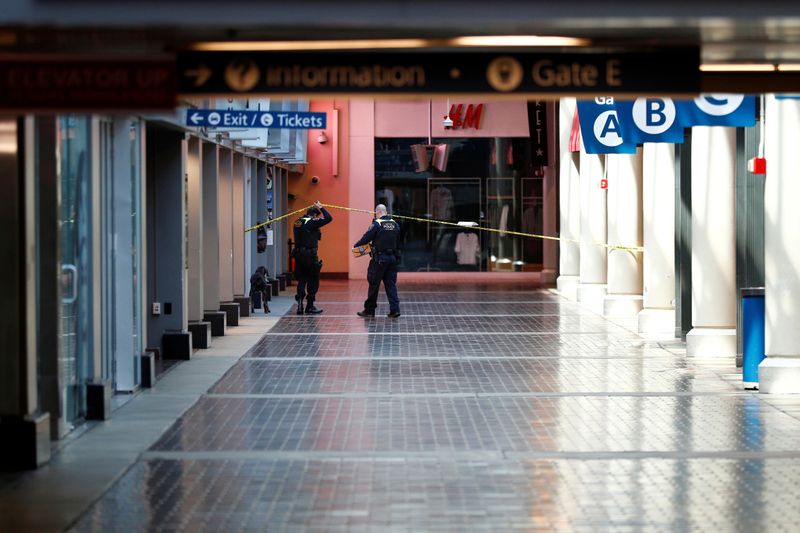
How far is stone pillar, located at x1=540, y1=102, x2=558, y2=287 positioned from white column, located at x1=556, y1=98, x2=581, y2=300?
358 cm

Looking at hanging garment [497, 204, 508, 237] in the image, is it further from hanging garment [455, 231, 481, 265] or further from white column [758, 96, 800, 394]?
white column [758, 96, 800, 394]

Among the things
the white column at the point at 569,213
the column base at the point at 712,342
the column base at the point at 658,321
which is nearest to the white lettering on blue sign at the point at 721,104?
the column base at the point at 712,342

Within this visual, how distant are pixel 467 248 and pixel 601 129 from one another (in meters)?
18.7

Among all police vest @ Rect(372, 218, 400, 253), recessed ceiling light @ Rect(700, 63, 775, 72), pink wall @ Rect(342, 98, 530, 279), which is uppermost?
pink wall @ Rect(342, 98, 530, 279)

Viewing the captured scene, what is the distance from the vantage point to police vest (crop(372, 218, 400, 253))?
82.7ft

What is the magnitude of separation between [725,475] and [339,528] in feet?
10.5

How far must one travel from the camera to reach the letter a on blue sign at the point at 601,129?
66.9 feet

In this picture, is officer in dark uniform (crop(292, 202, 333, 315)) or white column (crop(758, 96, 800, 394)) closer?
white column (crop(758, 96, 800, 394))

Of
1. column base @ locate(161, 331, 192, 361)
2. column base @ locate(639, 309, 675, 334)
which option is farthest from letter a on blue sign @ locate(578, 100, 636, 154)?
column base @ locate(161, 331, 192, 361)

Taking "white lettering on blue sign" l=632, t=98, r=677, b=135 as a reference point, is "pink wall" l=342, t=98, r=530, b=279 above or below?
above

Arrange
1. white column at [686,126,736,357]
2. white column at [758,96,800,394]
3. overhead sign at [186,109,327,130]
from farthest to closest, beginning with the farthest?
white column at [686,126,736,357]
overhead sign at [186,109,327,130]
white column at [758,96,800,394]

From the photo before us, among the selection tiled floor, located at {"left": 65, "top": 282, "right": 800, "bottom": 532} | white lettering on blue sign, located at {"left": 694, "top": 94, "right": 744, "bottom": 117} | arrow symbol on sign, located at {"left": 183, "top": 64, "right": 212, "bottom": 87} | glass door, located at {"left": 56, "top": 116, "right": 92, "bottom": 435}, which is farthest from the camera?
white lettering on blue sign, located at {"left": 694, "top": 94, "right": 744, "bottom": 117}

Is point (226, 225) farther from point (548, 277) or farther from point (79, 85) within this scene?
point (548, 277)

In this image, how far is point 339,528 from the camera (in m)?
8.64
